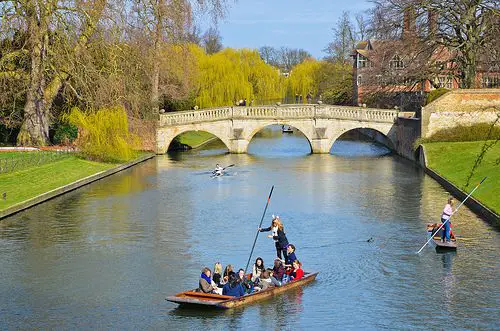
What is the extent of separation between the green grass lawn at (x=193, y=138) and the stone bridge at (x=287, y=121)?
874cm

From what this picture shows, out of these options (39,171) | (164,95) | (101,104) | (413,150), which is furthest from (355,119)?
(39,171)

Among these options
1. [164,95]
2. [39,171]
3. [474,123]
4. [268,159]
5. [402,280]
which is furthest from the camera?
[164,95]

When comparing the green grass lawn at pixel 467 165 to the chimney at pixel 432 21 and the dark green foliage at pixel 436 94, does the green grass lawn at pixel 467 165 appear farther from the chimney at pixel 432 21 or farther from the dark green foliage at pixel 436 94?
the chimney at pixel 432 21

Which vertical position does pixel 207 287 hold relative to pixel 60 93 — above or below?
below

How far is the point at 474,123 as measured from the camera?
63.7m

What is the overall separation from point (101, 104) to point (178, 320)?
37.6 m

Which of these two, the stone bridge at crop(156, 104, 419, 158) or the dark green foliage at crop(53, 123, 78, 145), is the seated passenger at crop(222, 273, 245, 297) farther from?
the stone bridge at crop(156, 104, 419, 158)

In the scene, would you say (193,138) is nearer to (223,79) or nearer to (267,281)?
(223,79)

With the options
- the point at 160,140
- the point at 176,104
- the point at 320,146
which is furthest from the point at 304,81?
the point at 160,140

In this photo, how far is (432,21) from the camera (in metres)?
71.2

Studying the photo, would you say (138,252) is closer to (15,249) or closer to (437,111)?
(15,249)

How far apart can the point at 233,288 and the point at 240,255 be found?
21.6 feet

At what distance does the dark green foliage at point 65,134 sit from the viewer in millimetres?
61625

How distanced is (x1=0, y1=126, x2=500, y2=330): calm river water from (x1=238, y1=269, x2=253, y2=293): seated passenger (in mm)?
639
